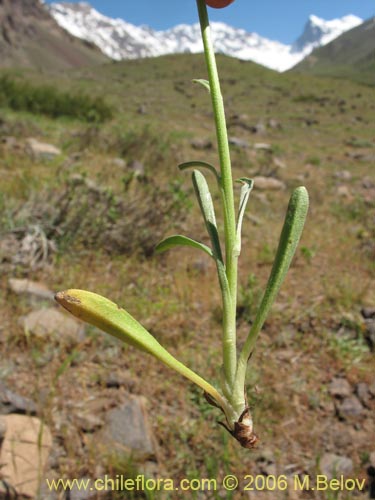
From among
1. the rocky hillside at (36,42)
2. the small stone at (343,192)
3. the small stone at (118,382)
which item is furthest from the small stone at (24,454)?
the rocky hillside at (36,42)

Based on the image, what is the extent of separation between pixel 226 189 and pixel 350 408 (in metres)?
1.99

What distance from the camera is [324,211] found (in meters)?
5.02

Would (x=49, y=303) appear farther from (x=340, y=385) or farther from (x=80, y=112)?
(x=80, y=112)

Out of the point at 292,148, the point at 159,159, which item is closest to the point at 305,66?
the point at 292,148

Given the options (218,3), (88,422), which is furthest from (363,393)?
(218,3)

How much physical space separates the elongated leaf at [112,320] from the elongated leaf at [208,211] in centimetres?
17

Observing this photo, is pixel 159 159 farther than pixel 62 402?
Yes

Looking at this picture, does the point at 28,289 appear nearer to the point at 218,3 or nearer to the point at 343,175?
the point at 218,3

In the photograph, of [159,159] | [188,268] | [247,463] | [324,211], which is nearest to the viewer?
[247,463]

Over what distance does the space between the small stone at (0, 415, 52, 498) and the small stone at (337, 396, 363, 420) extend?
58.9 inches

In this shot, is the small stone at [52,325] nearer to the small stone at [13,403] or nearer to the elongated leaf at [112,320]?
the small stone at [13,403]

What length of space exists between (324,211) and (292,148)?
579cm

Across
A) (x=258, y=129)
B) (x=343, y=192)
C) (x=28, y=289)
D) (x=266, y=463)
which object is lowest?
(x=266, y=463)

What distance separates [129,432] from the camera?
1883 millimetres
